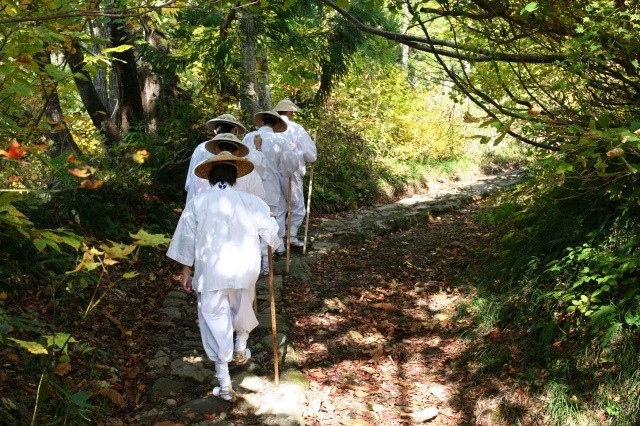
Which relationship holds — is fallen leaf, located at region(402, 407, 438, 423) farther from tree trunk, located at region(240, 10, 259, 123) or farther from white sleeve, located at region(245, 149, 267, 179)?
tree trunk, located at region(240, 10, 259, 123)

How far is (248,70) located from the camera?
10.5m

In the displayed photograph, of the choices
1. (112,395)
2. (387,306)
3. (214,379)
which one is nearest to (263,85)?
(387,306)

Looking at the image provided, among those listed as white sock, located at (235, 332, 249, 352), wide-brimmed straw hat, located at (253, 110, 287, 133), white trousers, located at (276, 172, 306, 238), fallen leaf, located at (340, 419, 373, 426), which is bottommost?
fallen leaf, located at (340, 419, 373, 426)

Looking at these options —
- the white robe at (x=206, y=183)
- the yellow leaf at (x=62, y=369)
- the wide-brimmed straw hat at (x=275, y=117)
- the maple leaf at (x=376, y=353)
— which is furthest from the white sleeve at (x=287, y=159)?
the yellow leaf at (x=62, y=369)

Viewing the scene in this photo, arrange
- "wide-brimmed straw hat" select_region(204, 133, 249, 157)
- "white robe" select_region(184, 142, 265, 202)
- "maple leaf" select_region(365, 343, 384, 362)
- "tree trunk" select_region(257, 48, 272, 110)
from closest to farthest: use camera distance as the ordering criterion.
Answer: "wide-brimmed straw hat" select_region(204, 133, 249, 157) < "maple leaf" select_region(365, 343, 384, 362) < "white robe" select_region(184, 142, 265, 202) < "tree trunk" select_region(257, 48, 272, 110)

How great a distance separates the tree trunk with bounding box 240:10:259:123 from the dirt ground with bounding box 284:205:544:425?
3.13 meters

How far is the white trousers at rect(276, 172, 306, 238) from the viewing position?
9141 mm

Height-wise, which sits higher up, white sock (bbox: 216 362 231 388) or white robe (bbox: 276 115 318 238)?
white robe (bbox: 276 115 318 238)

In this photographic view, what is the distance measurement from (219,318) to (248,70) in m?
6.18

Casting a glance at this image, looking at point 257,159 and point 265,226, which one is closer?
point 265,226

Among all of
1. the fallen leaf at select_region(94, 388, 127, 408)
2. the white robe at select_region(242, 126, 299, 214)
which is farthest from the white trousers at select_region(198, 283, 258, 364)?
the white robe at select_region(242, 126, 299, 214)

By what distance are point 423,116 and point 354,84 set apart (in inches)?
108

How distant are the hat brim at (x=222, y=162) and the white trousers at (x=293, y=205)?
3.45 m

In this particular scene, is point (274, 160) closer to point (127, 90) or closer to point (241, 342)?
point (127, 90)
